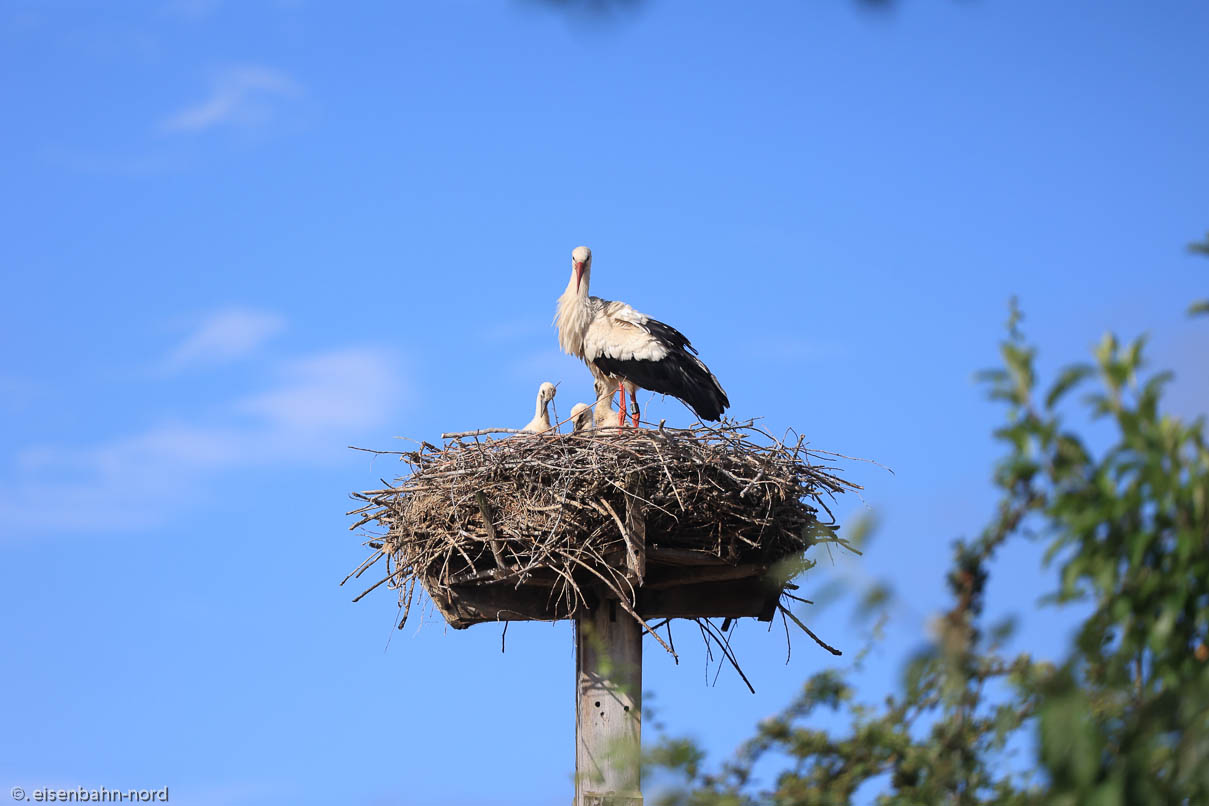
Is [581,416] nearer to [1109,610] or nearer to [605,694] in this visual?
[605,694]

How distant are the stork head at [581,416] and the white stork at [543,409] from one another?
16 centimetres

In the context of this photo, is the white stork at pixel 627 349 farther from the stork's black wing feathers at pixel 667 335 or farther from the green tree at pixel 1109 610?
the green tree at pixel 1109 610

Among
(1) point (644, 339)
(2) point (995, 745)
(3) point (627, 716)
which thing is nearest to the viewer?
(2) point (995, 745)

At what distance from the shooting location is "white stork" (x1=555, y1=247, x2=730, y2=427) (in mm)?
8852

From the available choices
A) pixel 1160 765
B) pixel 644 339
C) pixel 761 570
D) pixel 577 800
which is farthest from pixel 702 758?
pixel 644 339

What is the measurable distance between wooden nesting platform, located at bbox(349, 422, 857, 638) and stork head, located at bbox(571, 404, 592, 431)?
0.98 m

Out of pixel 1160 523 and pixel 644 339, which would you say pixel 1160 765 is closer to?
pixel 1160 523

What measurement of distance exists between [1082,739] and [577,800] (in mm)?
3721

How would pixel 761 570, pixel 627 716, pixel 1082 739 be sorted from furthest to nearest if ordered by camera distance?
pixel 761 570, pixel 627 716, pixel 1082 739

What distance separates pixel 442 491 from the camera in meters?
6.43

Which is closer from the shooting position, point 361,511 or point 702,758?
→ point 702,758

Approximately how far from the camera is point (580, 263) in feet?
31.3

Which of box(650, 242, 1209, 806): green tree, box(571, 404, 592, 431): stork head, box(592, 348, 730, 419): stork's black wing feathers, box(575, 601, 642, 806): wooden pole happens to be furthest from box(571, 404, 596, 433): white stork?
box(650, 242, 1209, 806): green tree

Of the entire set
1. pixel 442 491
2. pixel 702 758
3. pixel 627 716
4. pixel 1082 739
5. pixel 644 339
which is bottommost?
pixel 1082 739
